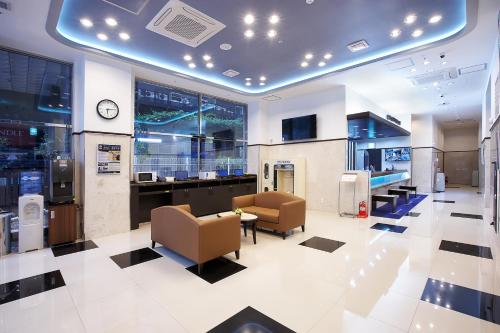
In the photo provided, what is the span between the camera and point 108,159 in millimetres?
4840

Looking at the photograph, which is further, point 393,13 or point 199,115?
point 199,115

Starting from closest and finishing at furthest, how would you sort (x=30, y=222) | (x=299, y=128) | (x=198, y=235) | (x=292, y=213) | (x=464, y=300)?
1. (x=464, y=300)
2. (x=198, y=235)
3. (x=30, y=222)
4. (x=292, y=213)
5. (x=299, y=128)

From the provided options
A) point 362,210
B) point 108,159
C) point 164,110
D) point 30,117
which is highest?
point 164,110

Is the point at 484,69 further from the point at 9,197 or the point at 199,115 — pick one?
the point at 9,197

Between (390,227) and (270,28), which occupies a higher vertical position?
(270,28)

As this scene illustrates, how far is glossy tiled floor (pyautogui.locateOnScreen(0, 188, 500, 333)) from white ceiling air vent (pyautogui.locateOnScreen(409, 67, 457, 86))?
363cm

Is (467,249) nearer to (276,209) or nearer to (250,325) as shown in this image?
(276,209)

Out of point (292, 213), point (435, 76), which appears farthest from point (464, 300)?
point (435, 76)

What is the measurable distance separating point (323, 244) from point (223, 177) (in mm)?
3822

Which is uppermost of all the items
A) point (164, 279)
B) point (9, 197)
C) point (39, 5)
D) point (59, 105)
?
point (39, 5)

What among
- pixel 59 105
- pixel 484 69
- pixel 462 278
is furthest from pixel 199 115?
pixel 484 69

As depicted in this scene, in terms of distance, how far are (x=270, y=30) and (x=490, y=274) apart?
4.61m

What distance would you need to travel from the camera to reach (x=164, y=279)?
2.97 metres

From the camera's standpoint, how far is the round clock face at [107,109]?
4.75 metres
